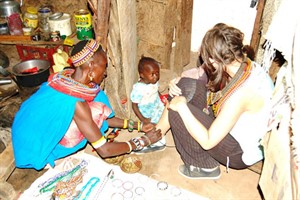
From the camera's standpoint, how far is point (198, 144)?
238 cm

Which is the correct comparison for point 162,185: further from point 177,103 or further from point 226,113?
point 226,113

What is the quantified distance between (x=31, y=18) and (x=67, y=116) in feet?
9.35

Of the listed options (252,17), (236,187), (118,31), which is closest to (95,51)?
(118,31)

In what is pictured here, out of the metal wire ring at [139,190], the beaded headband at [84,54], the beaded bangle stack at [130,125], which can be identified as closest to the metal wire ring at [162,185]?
the metal wire ring at [139,190]

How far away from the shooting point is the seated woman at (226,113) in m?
2.04

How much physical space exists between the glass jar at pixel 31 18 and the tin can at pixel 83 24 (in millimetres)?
817

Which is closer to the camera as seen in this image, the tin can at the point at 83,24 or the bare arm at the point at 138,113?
the bare arm at the point at 138,113

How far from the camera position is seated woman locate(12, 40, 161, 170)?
87.1 inches

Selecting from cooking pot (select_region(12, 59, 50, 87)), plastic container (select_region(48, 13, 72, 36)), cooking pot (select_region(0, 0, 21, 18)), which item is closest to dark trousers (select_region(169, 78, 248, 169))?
cooking pot (select_region(12, 59, 50, 87))

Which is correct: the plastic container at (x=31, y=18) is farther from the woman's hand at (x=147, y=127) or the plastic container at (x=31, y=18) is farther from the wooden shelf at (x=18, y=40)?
the woman's hand at (x=147, y=127)

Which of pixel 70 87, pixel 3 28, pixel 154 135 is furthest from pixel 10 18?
pixel 154 135

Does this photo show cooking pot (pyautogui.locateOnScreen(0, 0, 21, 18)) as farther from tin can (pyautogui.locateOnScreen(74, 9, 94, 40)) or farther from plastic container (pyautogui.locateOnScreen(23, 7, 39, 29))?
tin can (pyautogui.locateOnScreen(74, 9, 94, 40))

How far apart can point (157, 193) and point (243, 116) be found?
3.08ft

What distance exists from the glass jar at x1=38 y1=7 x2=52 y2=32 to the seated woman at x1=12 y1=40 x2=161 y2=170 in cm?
239
